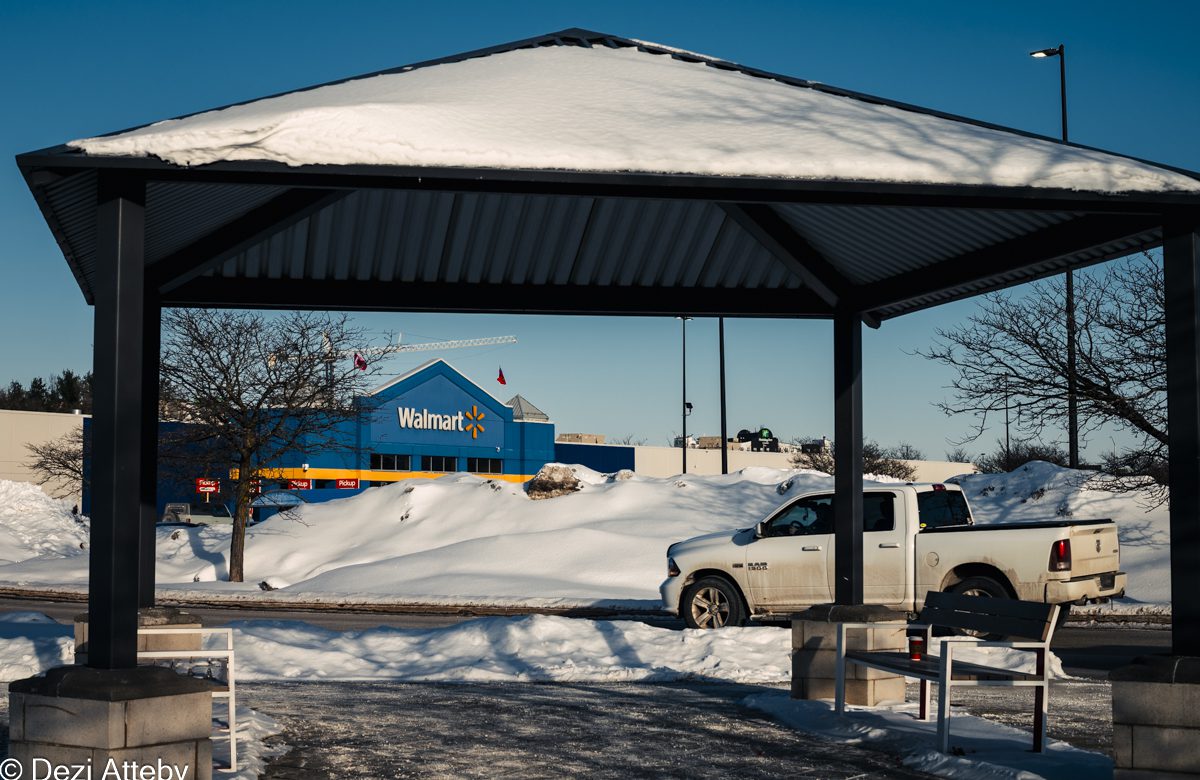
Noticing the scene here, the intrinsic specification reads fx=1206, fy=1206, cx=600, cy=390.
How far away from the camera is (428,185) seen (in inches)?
259

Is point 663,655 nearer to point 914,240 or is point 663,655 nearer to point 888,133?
point 914,240

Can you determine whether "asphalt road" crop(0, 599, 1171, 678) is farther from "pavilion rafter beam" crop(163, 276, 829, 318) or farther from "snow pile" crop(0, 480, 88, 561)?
"snow pile" crop(0, 480, 88, 561)

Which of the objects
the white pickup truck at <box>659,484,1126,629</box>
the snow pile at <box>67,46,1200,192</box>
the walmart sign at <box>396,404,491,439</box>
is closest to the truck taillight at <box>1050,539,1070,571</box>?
the white pickup truck at <box>659,484,1126,629</box>

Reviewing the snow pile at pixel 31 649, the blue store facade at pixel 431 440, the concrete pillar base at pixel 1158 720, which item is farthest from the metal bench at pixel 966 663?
the blue store facade at pixel 431 440

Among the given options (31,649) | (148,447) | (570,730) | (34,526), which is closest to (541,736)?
(570,730)

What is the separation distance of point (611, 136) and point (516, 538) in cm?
2362

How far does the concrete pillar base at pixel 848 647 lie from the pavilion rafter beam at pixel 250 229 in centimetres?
503

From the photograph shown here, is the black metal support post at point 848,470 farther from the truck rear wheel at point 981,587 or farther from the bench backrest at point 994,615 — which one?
the truck rear wheel at point 981,587

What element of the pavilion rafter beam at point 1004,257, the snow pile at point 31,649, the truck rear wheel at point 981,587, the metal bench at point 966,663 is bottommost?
the snow pile at point 31,649

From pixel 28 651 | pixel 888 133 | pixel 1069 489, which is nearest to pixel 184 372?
pixel 28 651

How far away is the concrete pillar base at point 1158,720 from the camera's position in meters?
6.55

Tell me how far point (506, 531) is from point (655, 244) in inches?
893

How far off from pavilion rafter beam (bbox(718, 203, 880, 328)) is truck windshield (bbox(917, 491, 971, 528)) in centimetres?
720

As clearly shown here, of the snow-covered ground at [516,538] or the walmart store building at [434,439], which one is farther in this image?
the walmart store building at [434,439]
